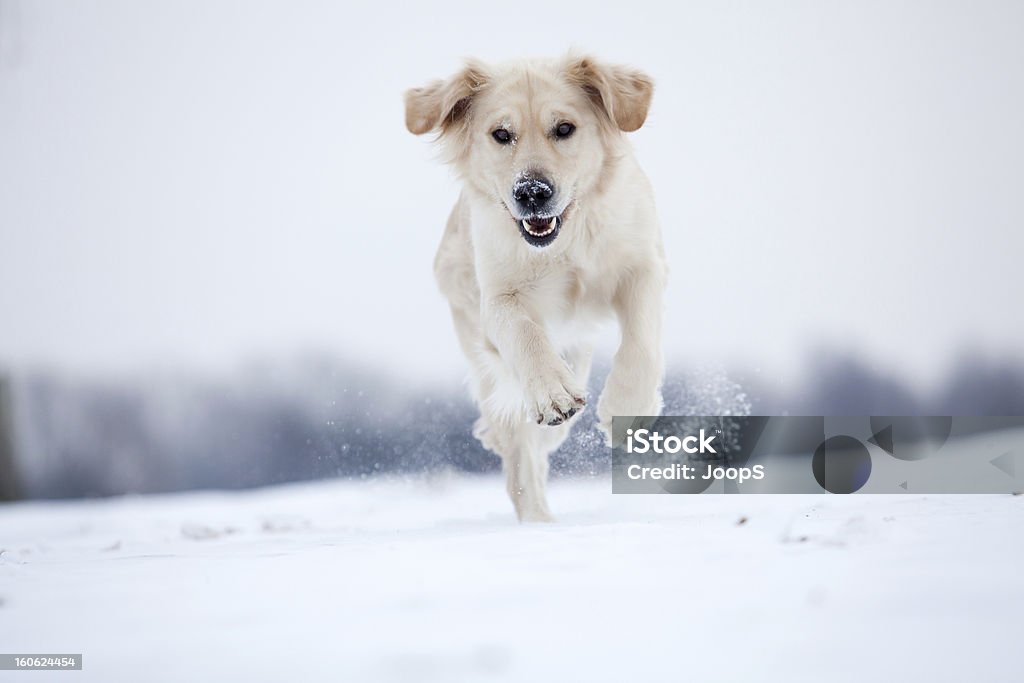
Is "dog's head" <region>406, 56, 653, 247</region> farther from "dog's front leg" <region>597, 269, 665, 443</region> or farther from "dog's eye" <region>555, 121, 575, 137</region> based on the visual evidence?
"dog's front leg" <region>597, 269, 665, 443</region>

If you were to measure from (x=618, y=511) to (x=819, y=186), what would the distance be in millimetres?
13166

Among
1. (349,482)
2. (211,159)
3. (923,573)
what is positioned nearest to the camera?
(923,573)

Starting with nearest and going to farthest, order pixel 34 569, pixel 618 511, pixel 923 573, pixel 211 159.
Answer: pixel 923 573, pixel 34 569, pixel 618 511, pixel 211 159

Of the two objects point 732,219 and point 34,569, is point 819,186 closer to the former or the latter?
point 732,219

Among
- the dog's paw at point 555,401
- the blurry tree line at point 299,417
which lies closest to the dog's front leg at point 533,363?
the dog's paw at point 555,401

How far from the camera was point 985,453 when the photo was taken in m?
3.53

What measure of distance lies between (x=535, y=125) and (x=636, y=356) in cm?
103

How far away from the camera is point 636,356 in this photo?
11.2ft

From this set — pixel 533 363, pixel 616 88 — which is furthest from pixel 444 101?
pixel 533 363

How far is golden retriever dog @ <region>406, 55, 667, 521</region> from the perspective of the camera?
3.33m

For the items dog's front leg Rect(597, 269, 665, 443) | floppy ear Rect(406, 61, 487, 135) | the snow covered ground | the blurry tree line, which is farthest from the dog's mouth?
the blurry tree line

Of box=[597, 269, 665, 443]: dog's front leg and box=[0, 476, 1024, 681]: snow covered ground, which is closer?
box=[0, 476, 1024, 681]: snow covered ground

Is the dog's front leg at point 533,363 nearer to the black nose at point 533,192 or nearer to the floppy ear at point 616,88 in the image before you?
the black nose at point 533,192

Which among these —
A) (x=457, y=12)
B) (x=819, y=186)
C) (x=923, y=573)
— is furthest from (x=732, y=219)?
(x=923, y=573)
